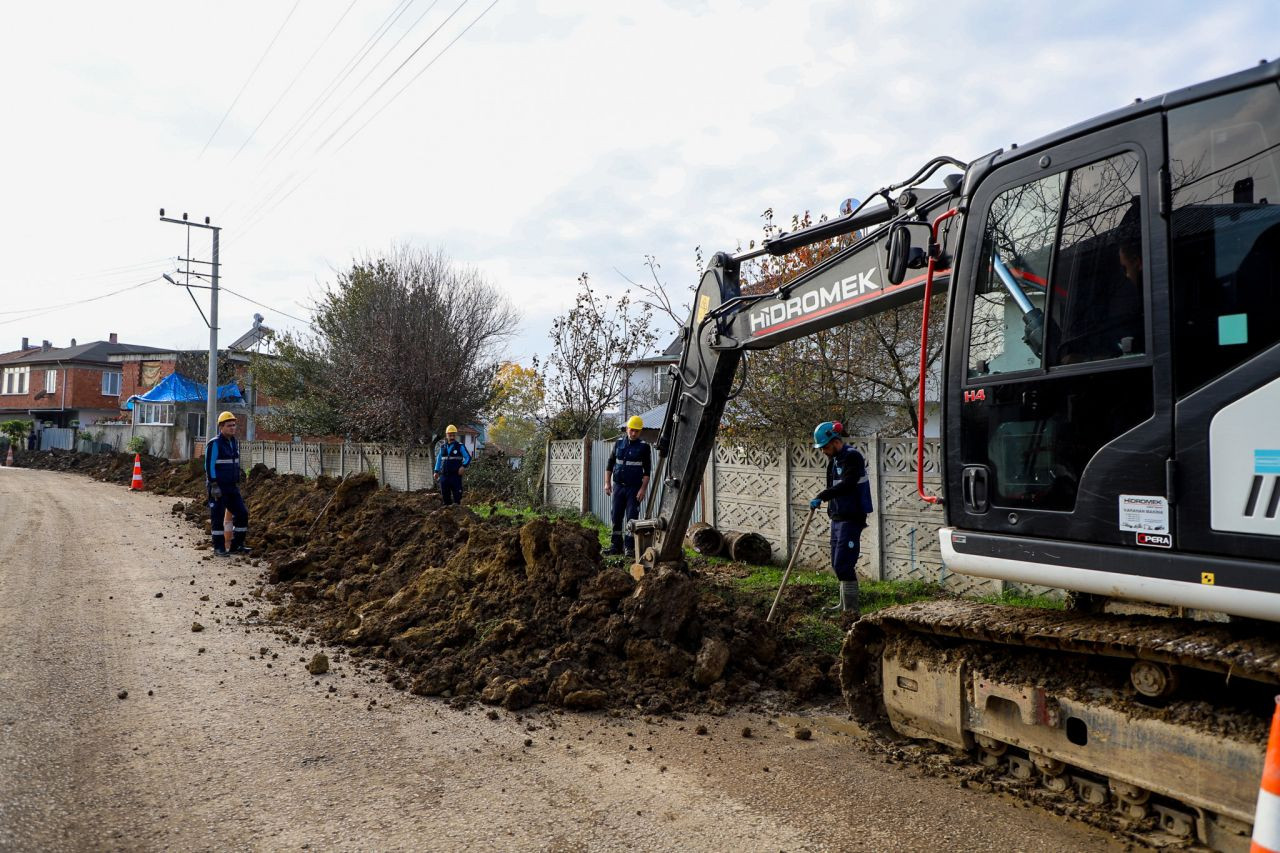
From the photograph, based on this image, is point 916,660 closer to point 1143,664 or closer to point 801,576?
point 1143,664

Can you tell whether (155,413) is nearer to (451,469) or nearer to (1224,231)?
(451,469)

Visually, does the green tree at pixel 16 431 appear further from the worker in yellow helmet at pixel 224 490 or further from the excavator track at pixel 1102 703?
the excavator track at pixel 1102 703

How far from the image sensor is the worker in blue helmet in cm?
768

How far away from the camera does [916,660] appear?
4.55 metres

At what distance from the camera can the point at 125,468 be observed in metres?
26.7

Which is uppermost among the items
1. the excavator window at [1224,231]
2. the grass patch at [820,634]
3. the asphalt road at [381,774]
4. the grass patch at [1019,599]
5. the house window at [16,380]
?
the house window at [16,380]

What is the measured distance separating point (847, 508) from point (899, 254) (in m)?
3.70

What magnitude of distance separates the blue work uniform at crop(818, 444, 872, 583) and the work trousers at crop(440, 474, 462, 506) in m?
7.54

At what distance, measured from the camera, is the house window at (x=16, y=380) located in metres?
53.2

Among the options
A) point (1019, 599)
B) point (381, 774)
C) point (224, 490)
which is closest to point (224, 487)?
point (224, 490)

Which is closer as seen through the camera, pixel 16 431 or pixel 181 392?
pixel 181 392

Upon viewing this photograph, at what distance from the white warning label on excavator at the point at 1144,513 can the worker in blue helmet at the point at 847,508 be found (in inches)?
166

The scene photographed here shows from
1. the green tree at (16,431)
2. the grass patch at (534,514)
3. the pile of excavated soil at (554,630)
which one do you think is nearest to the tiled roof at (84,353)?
the green tree at (16,431)

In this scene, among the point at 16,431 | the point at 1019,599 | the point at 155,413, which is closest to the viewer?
the point at 1019,599
